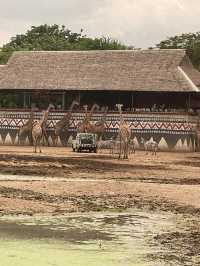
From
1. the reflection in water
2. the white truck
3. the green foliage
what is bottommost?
the reflection in water

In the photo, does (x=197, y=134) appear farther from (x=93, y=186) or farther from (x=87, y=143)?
(x=93, y=186)

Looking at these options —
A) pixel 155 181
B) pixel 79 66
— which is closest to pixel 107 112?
pixel 79 66

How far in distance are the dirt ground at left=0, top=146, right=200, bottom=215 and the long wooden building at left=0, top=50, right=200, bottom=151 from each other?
14277 mm

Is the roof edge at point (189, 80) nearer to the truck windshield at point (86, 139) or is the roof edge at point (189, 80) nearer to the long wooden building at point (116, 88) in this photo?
the long wooden building at point (116, 88)

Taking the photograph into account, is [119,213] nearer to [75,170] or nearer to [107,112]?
[75,170]

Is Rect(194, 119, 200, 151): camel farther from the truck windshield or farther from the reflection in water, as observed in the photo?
the reflection in water

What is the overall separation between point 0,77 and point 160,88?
11670 mm

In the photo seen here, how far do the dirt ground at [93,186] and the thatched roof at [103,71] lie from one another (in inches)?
588

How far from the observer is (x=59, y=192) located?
700 inches

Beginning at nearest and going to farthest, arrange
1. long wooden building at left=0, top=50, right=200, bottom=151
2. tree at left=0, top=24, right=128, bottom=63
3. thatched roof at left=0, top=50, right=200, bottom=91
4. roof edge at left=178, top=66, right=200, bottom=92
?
roof edge at left=178, top=66, right=200, bottom=92
long wooden building at left=0, top=50, right=200, bottom=151
thatched roof at left=0, top=50, right=200, bottom=91
tree at left=0, top=24, right=128, bottom=63

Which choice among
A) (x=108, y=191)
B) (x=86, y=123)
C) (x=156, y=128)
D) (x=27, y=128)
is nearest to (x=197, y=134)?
(x=156, y=128)

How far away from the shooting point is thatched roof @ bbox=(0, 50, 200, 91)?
145 ft

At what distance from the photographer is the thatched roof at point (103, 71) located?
4419 centimetres

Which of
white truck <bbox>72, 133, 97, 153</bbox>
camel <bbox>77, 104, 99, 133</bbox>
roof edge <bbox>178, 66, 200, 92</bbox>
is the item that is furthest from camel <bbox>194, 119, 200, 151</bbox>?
white truck <bbox>72, 133, 97, 153</bbox>
